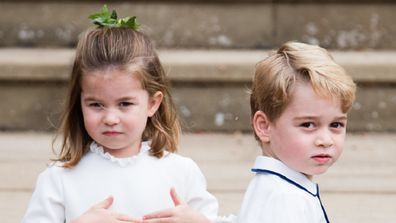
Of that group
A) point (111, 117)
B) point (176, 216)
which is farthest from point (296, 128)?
point (111, 117)

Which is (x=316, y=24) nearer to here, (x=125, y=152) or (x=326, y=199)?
(x=326, y=199)

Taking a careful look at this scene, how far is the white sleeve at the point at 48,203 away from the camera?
3.09 metres

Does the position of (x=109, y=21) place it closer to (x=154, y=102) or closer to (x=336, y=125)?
(x=154, y=102)

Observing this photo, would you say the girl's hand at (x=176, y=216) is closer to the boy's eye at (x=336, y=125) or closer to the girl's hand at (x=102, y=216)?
the girl's hand at (x=102, y=216)

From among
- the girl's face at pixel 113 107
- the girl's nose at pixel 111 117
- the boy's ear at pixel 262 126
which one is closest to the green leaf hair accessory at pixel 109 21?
the girl's face at pixel 113 107

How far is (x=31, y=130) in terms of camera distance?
5.37 metres

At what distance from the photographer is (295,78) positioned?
2744 millimetres

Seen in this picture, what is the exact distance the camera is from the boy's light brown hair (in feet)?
8.92

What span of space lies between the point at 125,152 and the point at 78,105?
0.72 feet

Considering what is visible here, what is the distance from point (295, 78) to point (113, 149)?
735 millimetres

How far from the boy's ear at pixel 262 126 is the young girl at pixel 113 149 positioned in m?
0.44

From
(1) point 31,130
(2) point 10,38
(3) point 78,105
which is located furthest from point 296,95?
(2) point 10,38

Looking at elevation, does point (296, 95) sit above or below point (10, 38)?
above

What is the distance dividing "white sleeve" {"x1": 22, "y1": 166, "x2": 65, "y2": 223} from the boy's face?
0.77 metres
